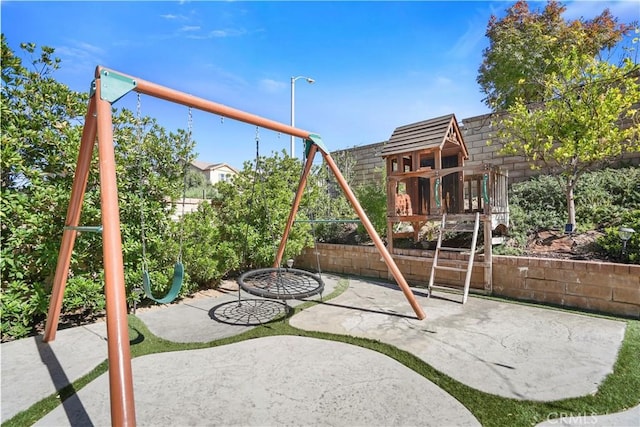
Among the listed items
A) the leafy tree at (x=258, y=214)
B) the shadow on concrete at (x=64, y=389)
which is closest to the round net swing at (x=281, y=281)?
the leafy tree at (x=258, y=214)

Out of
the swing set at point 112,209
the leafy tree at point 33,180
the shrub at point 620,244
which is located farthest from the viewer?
the shrub at point 620,244

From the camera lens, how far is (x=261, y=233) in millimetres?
6188

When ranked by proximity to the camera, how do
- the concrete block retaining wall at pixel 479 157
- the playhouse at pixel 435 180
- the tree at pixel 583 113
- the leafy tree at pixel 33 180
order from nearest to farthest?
the leafy tree at pixel 33 180
the tree at pixel 583 113
the playhouse at pixel 435 180
the concrete block retaining wall at pixel 479 157

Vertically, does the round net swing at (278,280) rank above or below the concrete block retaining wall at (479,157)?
below

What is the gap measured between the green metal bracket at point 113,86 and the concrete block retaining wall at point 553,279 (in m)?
5.06

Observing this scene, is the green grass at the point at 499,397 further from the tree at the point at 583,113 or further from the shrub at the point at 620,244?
the tree at the point at 583,113

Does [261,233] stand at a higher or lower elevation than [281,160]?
lower

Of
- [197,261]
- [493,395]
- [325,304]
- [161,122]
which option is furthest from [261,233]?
[493,395]

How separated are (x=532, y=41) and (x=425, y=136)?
835 cm

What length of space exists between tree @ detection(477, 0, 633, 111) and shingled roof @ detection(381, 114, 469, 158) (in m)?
5.10

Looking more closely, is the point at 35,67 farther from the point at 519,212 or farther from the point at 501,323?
the point at 519,212

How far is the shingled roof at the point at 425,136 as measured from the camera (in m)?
5.74

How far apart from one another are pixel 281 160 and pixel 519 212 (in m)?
5.19

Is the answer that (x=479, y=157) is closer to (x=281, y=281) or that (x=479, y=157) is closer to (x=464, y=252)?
(x=464, y=252)
